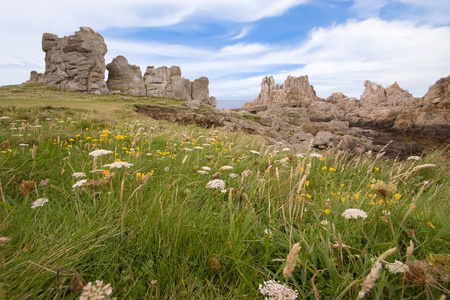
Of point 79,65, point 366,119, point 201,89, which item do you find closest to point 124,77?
point 79,65

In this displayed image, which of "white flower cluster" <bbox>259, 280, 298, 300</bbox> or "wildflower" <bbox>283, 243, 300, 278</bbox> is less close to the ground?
"wildflower" <bbox>283, 243, 300, 278</bbox>

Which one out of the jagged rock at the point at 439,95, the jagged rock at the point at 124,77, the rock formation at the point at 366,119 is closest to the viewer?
the rock formation at the point at 366,119

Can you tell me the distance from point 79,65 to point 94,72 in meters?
3.51

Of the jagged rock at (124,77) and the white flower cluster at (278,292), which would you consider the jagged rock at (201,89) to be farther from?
the white flower cluster at (278,292)

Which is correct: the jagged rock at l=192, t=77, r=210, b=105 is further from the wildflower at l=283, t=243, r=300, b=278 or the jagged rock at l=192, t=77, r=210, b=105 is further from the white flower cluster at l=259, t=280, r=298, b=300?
the wildflower at l=283, t=243, r=300, b=278

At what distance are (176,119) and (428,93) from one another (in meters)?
57.9

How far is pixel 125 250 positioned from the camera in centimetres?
166

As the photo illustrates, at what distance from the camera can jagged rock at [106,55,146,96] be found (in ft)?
202

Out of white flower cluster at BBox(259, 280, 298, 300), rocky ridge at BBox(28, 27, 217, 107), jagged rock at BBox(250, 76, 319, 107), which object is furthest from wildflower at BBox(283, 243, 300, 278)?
jagged rock at BBox(250, 76, 319, 107)

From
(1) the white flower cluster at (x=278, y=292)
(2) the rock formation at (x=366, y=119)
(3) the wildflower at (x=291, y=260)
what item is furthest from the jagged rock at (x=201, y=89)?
(3) the wildflower at (x=291, y=260)

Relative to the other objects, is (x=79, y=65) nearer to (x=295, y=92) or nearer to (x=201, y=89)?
(x=201, y=89)

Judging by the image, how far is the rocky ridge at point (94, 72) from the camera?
56.0m

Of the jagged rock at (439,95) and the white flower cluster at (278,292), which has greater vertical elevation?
the jagged rock at (439,95)

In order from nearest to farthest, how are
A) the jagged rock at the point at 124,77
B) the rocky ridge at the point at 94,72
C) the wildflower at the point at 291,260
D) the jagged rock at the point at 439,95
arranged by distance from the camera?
1. the wildflower at the point at 291,260
2. the jagged rock at the point at 439,95
3. the rocky ridge at the point at 94,72
4. the jagged rock at the point at 124,77
